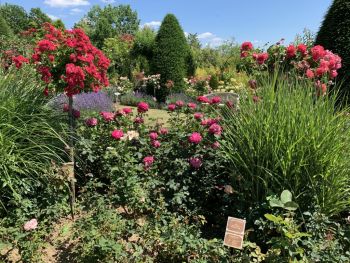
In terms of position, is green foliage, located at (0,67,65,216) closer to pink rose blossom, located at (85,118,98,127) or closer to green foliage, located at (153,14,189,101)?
pink rose blossom, located at (85,118,98,127)

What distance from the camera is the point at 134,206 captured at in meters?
2.97

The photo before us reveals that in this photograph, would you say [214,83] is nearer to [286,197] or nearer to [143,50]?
[143,50]

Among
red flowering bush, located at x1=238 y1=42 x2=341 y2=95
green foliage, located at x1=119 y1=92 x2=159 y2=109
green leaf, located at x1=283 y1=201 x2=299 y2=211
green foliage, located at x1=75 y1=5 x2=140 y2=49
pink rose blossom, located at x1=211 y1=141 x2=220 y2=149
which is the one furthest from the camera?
green foliage, located at x1=75 y1=5 x2=140 y2=49

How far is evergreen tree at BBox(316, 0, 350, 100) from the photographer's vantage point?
5.97 m

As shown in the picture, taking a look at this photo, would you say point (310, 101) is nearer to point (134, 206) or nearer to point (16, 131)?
point (134, 206)

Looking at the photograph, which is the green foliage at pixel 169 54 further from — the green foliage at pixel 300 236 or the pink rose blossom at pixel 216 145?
the green foliage at pixel 300 236

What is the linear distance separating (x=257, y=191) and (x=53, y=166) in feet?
5.38

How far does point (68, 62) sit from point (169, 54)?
8.22 meters

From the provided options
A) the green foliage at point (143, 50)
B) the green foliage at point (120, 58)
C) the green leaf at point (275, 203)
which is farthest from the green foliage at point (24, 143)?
the green foliage at point (120, 58)

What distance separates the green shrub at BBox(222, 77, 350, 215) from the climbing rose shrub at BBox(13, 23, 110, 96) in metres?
1.37

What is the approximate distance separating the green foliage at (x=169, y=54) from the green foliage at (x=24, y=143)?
26.5 feet

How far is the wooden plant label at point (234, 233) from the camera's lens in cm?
214

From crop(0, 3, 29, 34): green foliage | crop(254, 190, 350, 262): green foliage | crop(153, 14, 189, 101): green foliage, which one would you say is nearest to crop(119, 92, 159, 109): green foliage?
crop(153, 14, 189, 101): green foliage

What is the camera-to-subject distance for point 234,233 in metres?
2.17
